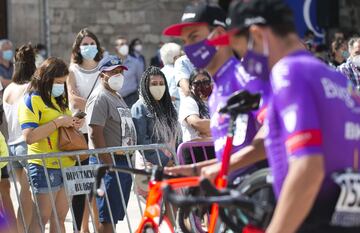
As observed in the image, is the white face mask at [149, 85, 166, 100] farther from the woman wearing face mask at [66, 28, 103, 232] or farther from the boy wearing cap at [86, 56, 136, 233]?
the woman wearing face mask at [66, 28, 103, 232]

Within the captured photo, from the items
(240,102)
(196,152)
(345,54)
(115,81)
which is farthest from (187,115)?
(345,54)

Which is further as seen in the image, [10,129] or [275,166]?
[10,129]

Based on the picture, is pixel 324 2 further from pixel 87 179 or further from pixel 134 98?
pixel 87 179

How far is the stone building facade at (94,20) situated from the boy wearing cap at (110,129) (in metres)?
11.3

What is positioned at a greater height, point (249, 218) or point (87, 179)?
point (249, 218)

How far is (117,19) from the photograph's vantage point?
20.5 meters

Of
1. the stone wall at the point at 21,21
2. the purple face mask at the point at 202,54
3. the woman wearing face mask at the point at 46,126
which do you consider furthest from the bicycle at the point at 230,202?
the stone wall at the point at 21,21

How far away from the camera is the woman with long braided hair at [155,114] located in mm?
8375

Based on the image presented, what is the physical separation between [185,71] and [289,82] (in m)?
6.32

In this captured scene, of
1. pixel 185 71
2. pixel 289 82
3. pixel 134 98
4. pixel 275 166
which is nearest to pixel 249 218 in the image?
pixel 275 166

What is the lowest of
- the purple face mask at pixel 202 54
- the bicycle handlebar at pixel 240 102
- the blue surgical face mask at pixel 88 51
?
the blue surgical face mask at pixel 88 51

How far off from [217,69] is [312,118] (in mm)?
1561

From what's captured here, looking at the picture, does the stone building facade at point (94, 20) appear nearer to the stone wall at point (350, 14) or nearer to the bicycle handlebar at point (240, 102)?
the stone wall at point (350, 14)

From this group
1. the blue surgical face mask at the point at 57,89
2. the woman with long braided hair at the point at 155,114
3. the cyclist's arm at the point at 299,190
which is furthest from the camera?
the woman with long braided hair at the point at 155,114
